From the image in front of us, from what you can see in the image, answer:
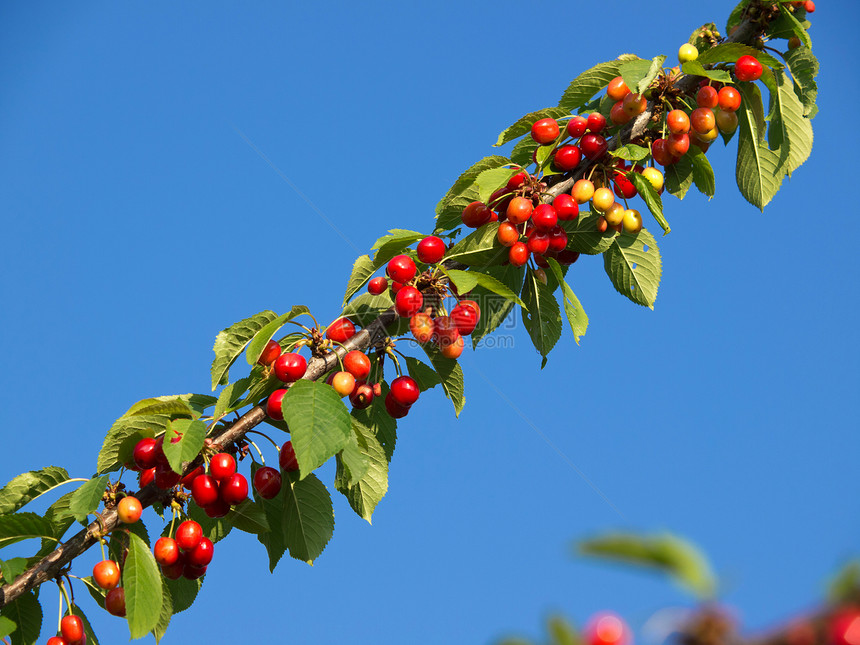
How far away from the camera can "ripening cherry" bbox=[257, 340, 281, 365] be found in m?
3.21

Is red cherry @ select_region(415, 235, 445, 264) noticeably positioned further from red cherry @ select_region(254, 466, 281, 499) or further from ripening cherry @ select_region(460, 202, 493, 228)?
red cherry @ select_region(254, 466, 281, 499)

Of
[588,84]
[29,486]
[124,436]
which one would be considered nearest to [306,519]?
[124,436]

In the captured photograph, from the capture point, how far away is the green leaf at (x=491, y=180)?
10.8ft

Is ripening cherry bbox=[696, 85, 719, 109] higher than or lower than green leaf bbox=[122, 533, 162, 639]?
higher

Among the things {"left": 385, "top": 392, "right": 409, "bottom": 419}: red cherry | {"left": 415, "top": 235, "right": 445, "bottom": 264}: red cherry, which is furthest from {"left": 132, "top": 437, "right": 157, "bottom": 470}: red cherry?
{"left": 415, "top": 235, "right": 445, "bottom": 264}: red cherry

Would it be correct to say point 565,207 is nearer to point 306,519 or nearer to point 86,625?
point 306,519

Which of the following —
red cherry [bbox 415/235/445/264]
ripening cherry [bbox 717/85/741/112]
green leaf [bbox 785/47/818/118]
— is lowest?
red cherry [bbox 415/235/445/264]

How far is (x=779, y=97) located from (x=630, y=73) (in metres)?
0.92

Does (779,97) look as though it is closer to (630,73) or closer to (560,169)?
(630,73)

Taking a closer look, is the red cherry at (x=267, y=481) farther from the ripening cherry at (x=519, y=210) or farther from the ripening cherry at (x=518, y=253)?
the ripening cherry at (x=519, y=210)

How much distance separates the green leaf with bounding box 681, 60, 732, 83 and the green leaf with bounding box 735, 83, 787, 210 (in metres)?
0.44

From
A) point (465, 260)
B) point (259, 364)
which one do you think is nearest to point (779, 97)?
point (465, 260)

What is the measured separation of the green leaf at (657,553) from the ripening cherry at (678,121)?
3.15m

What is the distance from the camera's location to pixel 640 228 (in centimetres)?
372
